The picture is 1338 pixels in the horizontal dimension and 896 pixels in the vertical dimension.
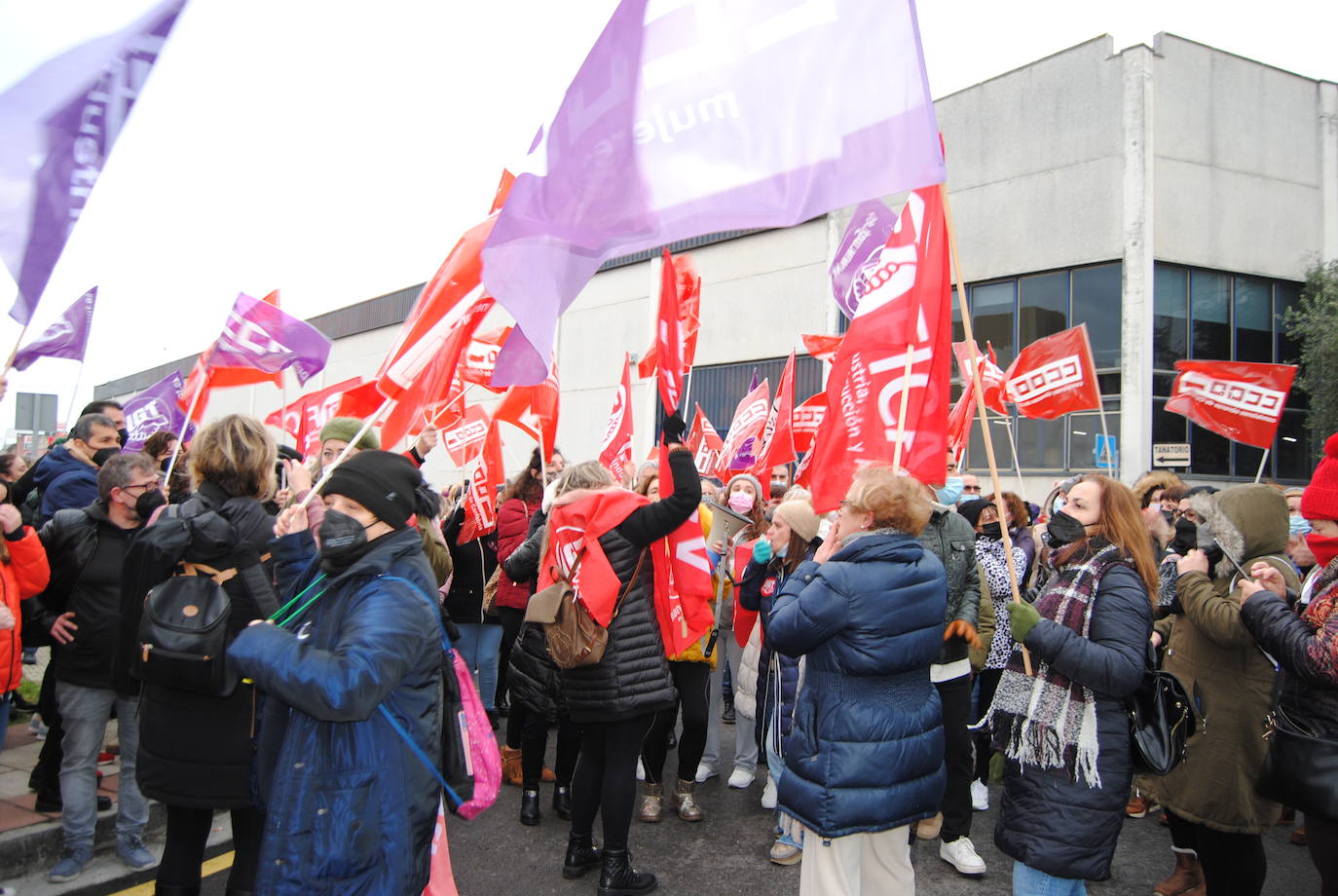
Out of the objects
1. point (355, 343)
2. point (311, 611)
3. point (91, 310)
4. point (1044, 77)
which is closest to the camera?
point (311, 611)

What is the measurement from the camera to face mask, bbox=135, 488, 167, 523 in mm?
4023

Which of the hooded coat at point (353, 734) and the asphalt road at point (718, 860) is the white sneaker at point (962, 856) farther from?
the hooded coat at point (353, 734)

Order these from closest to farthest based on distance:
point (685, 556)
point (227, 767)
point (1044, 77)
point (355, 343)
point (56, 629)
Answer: point (227, 767) < point (56, 629) < point (685, 556) < point (1044, 77) < point (355, 343)

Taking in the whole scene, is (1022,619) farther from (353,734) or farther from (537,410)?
(537,410)

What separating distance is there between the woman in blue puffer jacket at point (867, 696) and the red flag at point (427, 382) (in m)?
2.00

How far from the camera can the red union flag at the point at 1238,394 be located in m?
8.82

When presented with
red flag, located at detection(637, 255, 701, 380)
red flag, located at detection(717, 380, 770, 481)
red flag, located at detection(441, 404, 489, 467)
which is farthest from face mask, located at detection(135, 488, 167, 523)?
red flag, located at detection(717, 380, 770, 481)

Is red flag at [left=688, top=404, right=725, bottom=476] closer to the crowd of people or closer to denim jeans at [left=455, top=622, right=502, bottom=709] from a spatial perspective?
denim jeans at [left=455, top=622, right=502, bottom=709]

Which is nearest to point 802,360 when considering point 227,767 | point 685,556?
point 685,556

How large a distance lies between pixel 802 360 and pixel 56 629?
22682mm

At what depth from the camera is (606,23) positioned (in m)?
3.47

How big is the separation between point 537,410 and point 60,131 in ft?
15.9

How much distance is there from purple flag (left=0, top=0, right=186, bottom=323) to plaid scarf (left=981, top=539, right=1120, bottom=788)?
3.88 meters

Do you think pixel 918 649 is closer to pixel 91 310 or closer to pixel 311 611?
pixel 311 611
